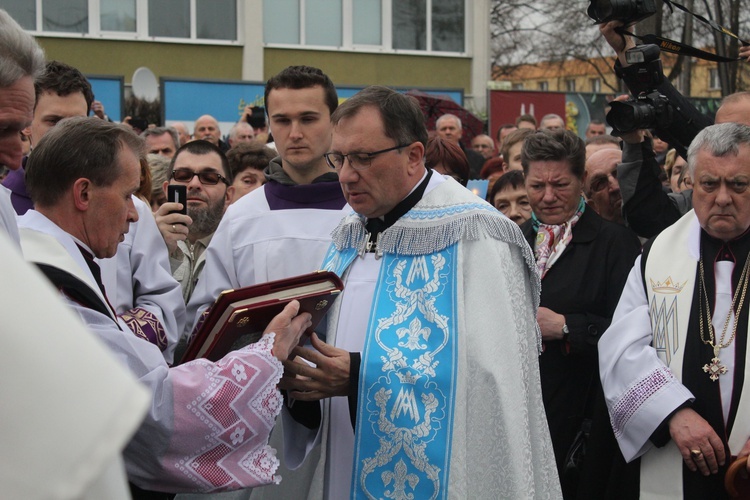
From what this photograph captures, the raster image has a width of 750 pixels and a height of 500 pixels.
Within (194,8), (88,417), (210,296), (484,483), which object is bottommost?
(484,483)

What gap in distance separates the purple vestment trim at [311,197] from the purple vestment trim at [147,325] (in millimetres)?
806

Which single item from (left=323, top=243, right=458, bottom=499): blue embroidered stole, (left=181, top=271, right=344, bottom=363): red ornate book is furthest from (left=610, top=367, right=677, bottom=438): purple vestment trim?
(left=181, top=271, right=344, bottom=363): red ornate book

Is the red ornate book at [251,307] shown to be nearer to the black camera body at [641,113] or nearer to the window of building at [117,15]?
the black camera body at [641,113]

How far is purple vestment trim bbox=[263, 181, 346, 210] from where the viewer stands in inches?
166

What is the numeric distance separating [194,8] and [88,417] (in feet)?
80.0

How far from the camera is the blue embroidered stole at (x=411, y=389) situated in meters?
3.25

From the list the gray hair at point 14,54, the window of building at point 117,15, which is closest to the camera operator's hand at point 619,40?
the gray hair at point 14,54

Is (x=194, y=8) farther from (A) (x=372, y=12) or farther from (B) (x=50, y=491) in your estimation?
(B) (x=50, y=491)

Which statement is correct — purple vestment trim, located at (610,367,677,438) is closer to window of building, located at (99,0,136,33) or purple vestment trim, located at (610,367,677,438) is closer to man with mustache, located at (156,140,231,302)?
man with mustache, located at (156,140,231,302)

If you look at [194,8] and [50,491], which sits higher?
[194,8]

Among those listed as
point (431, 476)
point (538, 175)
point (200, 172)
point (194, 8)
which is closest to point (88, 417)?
point (431, 476)

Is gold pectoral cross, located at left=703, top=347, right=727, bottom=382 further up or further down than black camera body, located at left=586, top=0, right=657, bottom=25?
further down

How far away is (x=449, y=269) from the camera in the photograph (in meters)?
3.37

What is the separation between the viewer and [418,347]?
10.9 feet
